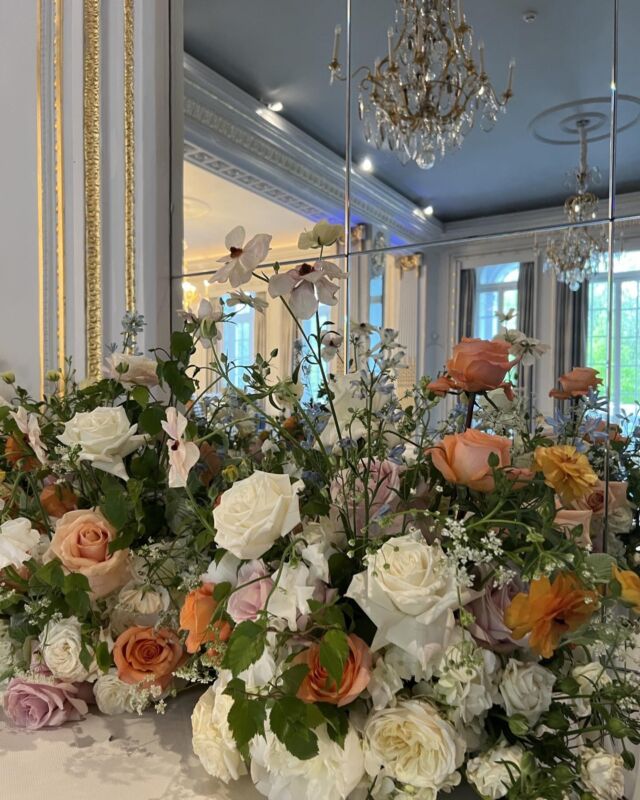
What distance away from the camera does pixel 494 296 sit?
0.85 metres

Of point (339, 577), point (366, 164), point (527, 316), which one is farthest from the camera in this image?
point (366, 164)

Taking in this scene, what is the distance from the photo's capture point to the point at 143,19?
112 cm

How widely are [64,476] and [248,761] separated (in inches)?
16.8

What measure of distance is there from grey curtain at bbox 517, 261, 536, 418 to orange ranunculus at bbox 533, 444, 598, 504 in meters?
0.22

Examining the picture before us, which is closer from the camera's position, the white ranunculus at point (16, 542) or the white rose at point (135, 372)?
the white ranunculus at point (16, 542)

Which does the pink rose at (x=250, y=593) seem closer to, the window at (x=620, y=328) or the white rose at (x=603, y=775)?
the white rose at (x=603, y=775)

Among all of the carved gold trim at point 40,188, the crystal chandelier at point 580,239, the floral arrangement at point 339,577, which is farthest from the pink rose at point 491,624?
the carved gold trim at point 40,188

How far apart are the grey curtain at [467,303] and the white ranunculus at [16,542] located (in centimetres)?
60

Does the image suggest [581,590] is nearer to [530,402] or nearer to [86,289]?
[530,402]

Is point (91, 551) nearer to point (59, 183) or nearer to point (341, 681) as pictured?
point (341, 681)

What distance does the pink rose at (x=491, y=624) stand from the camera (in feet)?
1.88

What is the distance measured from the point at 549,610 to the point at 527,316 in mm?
425

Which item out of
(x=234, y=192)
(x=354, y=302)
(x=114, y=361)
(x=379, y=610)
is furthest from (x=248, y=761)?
(x=234, y=192)

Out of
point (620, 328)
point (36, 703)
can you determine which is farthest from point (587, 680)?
point (36, 703)
